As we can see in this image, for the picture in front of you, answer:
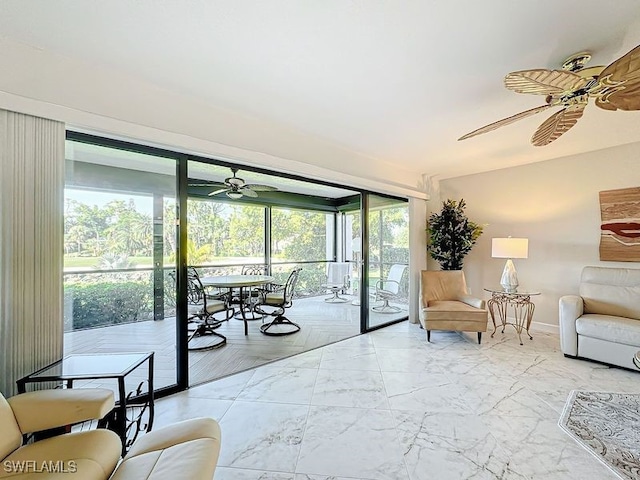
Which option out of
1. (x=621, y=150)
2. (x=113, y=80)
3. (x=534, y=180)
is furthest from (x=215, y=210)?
(x=621, y=150)

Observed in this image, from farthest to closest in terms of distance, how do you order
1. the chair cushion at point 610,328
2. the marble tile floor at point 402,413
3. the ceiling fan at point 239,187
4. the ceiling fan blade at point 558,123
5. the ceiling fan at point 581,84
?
the ceiling fan at point 239,187, the chair cushion at point 610,328, the ceiling fan blade at point 558,123, the marble tile floor at point 402,413, the ceiling fan at point 581,84

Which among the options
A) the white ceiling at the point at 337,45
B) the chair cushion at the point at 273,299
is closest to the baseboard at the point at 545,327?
the white ceiling at the point at 337,45

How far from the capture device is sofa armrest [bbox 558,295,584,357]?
128 inches

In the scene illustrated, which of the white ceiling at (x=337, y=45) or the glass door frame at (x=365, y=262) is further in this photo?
the glass door frame at (x=365, y=262)

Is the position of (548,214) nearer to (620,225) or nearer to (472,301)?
(620,225)

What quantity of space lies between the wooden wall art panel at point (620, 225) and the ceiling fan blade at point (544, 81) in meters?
2.86

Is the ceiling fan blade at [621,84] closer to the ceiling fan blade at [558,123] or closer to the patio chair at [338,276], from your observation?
the ceiling fan blade at [558,123]

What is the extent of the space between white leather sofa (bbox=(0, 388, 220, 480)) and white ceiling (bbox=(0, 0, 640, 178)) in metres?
2.03

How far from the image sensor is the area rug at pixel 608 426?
1758 mm

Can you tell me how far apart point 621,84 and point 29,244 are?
3733mm

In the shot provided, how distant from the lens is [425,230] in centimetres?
512

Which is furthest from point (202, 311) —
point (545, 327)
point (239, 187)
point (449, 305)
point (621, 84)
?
point (545, 327)

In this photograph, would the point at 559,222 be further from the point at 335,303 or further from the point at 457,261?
the point at 335,303

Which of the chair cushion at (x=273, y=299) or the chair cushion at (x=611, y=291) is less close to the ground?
the chair cushion at (x=611, y=291)
